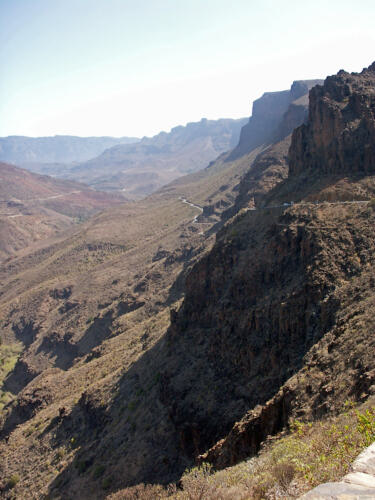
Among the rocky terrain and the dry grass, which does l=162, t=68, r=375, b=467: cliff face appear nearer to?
the rocky terrain

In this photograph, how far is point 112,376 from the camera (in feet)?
120

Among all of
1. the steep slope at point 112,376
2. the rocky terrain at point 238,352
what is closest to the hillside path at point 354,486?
the rocky terrain at point 238,352

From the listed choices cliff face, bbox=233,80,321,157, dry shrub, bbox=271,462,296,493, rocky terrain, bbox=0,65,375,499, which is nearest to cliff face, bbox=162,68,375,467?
rocky terrain, bbox=0,65,375,499

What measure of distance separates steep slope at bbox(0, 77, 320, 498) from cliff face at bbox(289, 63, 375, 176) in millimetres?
9301

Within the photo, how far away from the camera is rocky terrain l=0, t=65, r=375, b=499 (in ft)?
64.1

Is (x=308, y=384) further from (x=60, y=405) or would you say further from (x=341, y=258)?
(x=60, y=405)

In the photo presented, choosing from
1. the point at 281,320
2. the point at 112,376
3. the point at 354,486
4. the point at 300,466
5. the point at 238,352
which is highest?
the point at 354,486

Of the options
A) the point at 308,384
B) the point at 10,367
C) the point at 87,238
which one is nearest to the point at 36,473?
the point at 308,384

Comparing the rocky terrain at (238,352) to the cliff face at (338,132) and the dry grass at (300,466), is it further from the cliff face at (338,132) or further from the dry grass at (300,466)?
the dry grass at (300,466)

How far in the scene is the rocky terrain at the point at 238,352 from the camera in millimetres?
19531

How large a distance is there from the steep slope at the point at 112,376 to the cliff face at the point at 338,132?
9301 millimetres

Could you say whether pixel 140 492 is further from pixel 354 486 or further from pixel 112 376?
pixel 354 486

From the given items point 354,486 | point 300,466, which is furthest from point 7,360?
point 354,486

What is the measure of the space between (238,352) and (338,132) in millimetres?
24510
